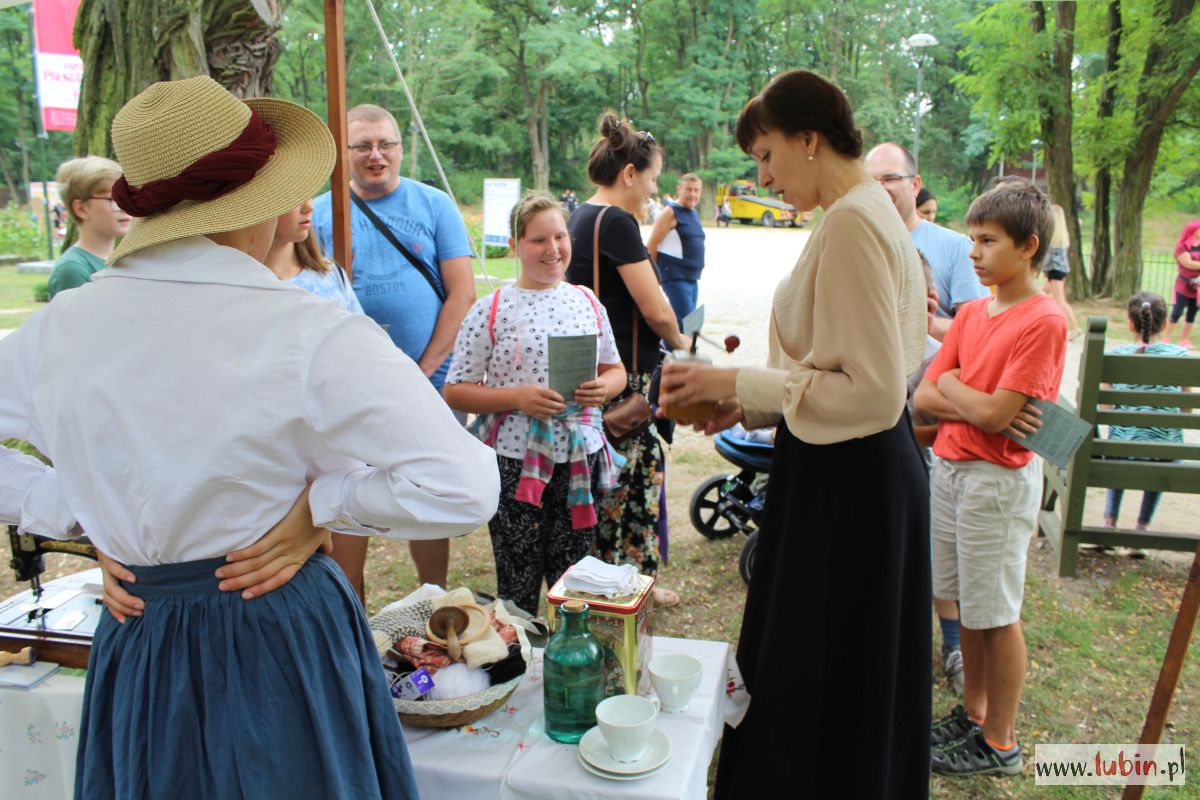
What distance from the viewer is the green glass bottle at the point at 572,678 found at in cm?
160

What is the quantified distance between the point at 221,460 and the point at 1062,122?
1553cm

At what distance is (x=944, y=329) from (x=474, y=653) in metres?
2.58

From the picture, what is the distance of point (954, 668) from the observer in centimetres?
311

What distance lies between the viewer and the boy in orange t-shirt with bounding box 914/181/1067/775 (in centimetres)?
246

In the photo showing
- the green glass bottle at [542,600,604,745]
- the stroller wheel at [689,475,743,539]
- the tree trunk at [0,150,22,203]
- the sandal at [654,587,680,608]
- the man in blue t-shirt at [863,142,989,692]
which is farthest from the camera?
the tree trunk at [0,150,22,203]

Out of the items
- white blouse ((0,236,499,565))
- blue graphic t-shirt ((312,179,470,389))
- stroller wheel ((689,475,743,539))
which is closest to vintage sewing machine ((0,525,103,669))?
white blouse ((0,236,499,565))

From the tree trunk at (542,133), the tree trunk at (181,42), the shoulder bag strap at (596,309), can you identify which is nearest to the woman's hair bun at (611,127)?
the shoulder bag strap at (596,309)

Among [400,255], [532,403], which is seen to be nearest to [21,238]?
[400,255]

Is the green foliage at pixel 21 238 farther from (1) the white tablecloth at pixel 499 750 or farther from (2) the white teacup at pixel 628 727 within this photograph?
(2) the white teacup at pixel 628 727

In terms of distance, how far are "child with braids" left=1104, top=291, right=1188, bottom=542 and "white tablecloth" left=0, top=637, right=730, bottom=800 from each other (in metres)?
3.32

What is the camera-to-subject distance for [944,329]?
11.4 ft

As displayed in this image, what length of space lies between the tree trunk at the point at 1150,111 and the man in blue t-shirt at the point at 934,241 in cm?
1181

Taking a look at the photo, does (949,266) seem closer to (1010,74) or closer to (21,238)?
(1010,74)

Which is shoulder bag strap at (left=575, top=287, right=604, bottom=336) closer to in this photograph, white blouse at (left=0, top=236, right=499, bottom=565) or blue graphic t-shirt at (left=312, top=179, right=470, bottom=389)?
blue graphic t-shirt at (left=312, top=179, right=470, bottom=389)
